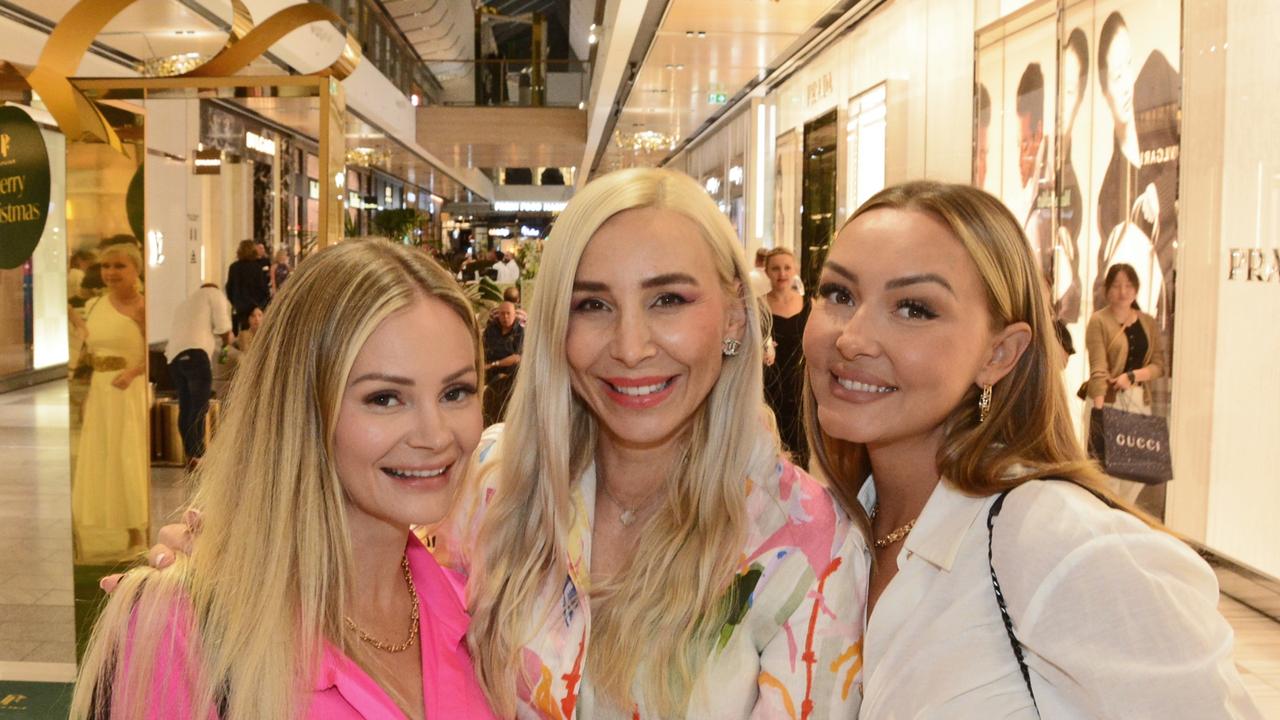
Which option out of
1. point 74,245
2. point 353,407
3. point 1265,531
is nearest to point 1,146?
point 74,245

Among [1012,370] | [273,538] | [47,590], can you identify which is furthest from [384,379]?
[47,590]

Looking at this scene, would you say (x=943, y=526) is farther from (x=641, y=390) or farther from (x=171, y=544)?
(x=171, y=544)

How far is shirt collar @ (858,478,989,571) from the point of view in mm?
1596

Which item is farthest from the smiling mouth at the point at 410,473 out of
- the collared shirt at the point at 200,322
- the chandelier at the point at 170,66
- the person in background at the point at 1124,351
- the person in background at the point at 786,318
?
the person in background at the point at 786,318

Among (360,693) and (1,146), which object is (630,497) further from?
(1,146)

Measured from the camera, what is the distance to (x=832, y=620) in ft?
5.75

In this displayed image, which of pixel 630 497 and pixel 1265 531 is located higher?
pixel 630 497

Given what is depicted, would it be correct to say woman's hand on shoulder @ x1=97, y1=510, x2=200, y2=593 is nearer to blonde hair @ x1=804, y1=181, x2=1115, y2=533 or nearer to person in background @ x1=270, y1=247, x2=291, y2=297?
blonde hair @ x1=804, y1=181, x2=1115, y2=533

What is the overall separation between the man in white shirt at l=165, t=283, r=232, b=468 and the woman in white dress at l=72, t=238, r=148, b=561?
0.15m

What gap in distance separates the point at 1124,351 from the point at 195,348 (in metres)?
4.34

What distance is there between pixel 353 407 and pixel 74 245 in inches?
102

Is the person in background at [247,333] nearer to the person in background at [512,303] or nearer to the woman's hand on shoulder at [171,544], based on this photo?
the woman's hand on shoulder at [171,544]

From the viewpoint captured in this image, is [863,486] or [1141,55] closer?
[863,486]

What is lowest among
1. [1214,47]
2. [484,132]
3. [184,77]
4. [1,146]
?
[1,146]
